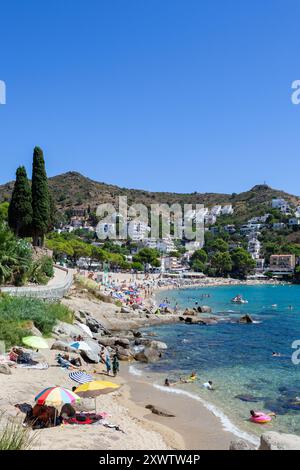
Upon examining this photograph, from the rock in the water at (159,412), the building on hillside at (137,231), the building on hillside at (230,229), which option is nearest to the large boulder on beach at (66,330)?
the rock in the water at (159,412)

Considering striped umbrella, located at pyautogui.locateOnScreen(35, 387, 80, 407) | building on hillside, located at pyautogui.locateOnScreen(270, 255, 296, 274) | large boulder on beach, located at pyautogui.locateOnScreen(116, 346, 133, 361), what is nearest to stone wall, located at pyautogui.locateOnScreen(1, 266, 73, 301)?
large boulder on beach, located at pyautogui.locateOnScreen(116, 346, 133, 361)

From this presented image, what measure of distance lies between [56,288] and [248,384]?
55.0ft

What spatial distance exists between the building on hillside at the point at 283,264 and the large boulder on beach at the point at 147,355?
11600 cm

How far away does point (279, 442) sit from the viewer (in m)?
9.15

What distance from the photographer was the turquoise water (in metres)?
16.0

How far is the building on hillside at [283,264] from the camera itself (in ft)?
443

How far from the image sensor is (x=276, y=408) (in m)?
16.0

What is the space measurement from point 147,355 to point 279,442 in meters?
15.1

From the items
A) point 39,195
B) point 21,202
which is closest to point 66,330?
point 21,202

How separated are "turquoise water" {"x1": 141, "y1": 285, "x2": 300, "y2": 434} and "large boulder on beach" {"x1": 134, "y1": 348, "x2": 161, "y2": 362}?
20.0 inches

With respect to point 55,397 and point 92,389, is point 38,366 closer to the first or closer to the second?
point 92,389

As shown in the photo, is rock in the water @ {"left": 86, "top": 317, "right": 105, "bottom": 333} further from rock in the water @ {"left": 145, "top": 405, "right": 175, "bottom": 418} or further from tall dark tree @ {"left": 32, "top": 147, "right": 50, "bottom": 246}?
tall dark tree @ {"left": 32, "top": 147, "right": 50, "bottom": 246}

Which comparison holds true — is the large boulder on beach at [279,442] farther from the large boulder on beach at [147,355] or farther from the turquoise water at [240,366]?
the large boulder on beach at [147,355]
